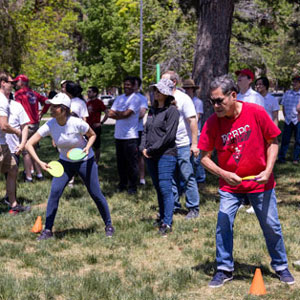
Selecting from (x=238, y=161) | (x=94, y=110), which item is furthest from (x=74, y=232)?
(x=94, y=110)

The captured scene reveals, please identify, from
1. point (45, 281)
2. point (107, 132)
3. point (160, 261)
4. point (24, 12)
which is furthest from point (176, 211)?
point (24, 12)

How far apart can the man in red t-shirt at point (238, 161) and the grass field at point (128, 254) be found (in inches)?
12.5

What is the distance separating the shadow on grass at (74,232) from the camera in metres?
6.33

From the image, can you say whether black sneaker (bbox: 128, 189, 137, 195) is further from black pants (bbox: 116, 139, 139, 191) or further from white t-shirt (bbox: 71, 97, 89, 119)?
white t-shirt (bbox: 71, 97, 89, 119)

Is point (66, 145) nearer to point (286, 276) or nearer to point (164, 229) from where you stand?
point (164, 229)

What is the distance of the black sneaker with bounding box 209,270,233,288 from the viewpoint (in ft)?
15.1

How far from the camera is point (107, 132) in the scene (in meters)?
21.4

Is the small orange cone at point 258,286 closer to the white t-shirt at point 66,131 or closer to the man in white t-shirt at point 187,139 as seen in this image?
the man in white t-shirt at point 187,139

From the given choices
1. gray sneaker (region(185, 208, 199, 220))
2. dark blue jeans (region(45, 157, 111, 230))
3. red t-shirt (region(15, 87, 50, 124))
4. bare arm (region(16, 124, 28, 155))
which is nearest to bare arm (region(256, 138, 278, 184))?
dark blue jeans (region(45, 157, 111, 230))

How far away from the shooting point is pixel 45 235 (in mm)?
6148

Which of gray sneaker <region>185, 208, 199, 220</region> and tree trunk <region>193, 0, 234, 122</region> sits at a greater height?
tree trunk <region>193, 0, 234, 122</region>

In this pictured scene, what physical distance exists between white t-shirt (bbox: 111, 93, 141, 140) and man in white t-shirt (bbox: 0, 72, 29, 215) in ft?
6.57

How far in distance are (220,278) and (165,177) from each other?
183cm

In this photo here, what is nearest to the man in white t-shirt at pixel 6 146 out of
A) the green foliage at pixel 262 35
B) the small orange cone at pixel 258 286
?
the small orange cone at pixel 258 286
